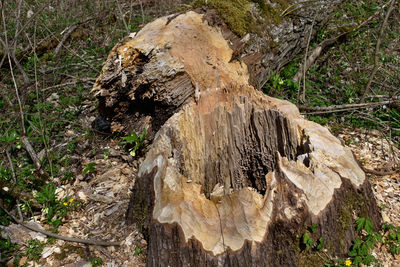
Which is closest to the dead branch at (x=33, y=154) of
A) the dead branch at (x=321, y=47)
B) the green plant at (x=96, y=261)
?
the green plant at (x=96, y=261)

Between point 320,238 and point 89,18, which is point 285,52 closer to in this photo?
point 320,238

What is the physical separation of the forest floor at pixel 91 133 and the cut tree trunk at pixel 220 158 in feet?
1.17

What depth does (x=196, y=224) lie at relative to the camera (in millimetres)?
1828

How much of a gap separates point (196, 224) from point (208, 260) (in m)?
0.21

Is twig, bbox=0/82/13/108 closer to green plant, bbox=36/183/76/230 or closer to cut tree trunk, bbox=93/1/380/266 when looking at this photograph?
cut tree trunk, bbox=93/1/380/266

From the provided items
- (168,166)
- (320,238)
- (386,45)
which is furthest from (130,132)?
(386,45)

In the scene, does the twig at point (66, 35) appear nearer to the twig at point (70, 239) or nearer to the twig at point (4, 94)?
the twig at point (4, 94)

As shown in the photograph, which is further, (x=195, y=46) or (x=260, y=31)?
(x=260, y=31)

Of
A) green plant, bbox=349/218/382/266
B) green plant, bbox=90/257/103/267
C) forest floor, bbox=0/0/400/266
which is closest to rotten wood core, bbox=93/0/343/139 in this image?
forest floor, bbox=0/0/400/266

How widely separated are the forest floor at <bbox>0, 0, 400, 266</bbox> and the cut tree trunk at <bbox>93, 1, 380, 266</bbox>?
1.17 ft

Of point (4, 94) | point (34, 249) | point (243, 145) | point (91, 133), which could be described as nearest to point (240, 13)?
point (243, 145)

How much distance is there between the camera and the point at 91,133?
11.5 ft

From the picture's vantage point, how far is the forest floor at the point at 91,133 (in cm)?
240

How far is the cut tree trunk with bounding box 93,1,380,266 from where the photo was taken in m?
1.83
